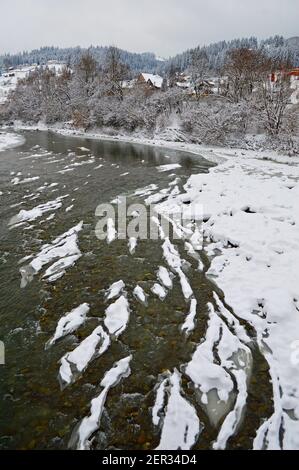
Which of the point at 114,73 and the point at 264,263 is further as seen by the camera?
the point at 114,73

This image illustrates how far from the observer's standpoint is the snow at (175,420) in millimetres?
3838

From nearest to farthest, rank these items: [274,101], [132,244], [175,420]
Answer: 1. [175,420]
2. [132,244]
3. [274,101]

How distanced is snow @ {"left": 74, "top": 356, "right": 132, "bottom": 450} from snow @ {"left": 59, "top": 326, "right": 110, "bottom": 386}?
0.44 metres

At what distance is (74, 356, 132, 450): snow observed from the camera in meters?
3.88

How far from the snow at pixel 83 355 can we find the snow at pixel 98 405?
1.45ft

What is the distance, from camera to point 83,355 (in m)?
5.16

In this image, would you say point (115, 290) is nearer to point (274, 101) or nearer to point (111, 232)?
point (111, 232)

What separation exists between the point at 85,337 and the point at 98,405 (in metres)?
1.46

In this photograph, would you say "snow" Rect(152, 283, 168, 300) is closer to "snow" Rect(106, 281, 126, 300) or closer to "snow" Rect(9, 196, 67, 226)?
"snow" Rect(106, 281, 126, 300)

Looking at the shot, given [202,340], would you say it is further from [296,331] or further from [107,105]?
[107,105]

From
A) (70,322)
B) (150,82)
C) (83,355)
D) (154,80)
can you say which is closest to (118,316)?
(70,322)

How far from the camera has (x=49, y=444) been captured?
3.82m
